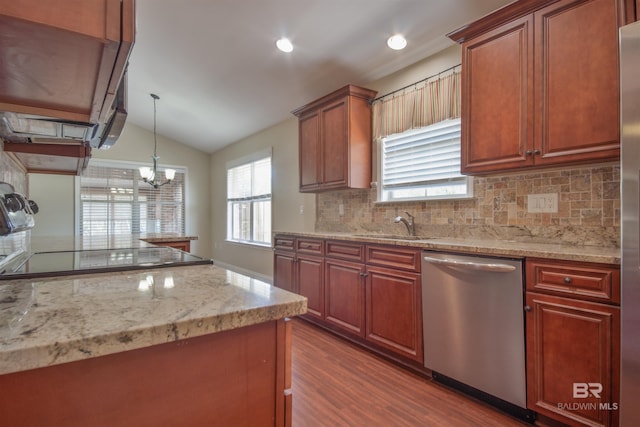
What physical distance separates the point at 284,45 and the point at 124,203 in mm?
5258

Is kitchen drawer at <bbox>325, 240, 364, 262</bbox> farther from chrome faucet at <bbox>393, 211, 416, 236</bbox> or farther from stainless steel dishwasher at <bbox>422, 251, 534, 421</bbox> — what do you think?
stainless steel dishwasher at <bbox>422, 251, 534, 421</bbox>

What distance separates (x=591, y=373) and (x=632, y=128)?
3.68 feet

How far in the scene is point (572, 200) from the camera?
2121mm

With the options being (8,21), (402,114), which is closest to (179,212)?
(402,114)

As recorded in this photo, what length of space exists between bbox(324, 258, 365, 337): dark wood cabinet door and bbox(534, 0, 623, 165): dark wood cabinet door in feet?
5.19

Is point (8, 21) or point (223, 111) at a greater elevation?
point (223, 111)

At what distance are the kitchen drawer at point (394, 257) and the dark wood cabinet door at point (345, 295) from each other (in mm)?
164

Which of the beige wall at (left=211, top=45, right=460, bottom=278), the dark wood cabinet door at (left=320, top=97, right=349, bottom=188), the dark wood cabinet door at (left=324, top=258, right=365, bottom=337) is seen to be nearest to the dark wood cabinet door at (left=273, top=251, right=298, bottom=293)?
the dark wood cabinet door at (left=324, top=258, right=365, bottom=337)

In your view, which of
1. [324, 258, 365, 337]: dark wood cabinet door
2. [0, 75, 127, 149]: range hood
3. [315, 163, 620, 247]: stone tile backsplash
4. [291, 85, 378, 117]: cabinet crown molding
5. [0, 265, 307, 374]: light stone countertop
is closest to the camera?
[0, 265, 307, 374]: light stone countertop

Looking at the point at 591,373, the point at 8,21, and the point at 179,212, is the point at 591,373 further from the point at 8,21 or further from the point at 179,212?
the point at 179,212

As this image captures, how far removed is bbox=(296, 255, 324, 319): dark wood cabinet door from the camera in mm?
3225

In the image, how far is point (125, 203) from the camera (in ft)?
22.2
